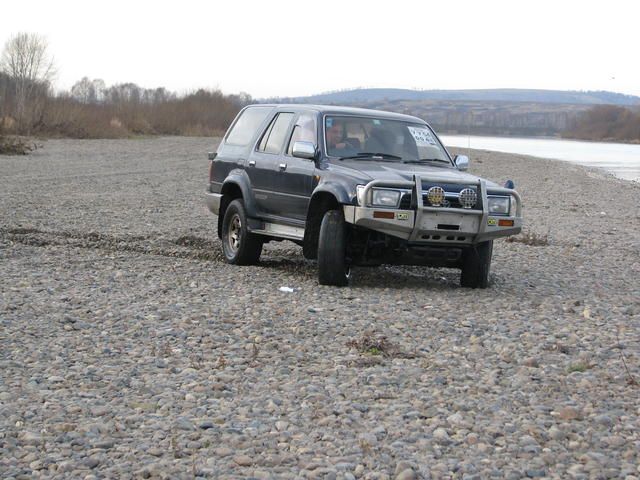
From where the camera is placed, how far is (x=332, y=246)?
10211 millimetres

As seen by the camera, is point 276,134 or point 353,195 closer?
point 353,195

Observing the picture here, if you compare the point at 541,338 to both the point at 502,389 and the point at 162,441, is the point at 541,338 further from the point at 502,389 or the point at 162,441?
the point at 162,441

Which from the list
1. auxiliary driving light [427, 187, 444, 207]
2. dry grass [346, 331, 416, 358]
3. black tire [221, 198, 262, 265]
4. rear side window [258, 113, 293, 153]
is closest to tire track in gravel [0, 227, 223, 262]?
black tire [221, 198, 262, 265]

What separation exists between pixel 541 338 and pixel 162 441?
12.1ft

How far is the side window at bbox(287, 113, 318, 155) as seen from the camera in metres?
11.3

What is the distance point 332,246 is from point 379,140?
62.6 inches

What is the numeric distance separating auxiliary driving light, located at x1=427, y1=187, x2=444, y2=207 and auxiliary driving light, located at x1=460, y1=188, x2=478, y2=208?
0.72 ft

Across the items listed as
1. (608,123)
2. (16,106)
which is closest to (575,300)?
(16,106)

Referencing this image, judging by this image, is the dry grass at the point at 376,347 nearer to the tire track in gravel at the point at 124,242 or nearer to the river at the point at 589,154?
the tire track in gravel at the point at 124,242

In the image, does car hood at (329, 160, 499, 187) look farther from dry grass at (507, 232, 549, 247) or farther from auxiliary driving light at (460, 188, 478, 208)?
dry grass at (507, 232, 549, 247)

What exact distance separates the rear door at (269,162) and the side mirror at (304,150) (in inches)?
29.7

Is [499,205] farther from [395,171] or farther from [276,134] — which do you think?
[276,134]

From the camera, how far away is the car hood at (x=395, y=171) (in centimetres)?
1003

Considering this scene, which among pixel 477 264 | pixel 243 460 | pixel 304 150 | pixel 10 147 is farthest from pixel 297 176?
pixel 10 147
